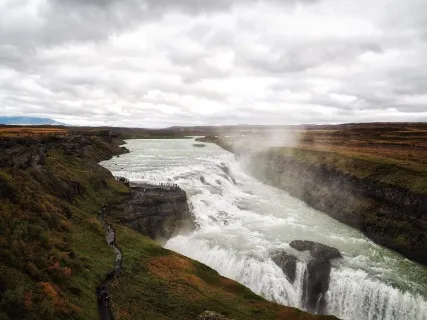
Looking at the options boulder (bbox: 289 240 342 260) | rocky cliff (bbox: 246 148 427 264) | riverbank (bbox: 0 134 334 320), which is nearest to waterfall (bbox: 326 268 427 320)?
boulder (bbox: 289 240 342 260)

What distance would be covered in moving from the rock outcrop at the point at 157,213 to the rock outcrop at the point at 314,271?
16681mm

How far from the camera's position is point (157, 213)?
48844 mm

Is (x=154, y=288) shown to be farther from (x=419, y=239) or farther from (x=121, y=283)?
(x=419, y=239)

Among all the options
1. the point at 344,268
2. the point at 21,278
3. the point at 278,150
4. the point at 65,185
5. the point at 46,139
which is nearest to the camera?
the point at 21,278

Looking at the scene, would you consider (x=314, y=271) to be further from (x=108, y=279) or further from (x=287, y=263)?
(x=108, y=279)

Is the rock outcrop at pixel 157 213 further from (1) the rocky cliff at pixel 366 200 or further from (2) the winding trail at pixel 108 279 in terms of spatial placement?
(1) the rocky cliff at pixel 366 200

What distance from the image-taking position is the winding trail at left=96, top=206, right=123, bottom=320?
73.9 ft

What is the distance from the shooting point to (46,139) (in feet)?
214

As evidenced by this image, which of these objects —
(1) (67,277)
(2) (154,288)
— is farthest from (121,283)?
(1) (67,277)

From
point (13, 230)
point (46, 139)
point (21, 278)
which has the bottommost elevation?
point (21, 278)

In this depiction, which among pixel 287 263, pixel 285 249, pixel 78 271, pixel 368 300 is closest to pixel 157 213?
pixel 285 249

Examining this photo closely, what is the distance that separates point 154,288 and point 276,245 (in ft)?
62.7

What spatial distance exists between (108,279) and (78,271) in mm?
2581

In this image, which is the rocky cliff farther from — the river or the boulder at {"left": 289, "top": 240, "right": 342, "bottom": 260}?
the boulder at {"left": 289, "top": 240, "right": 342, "bottom": 260}
